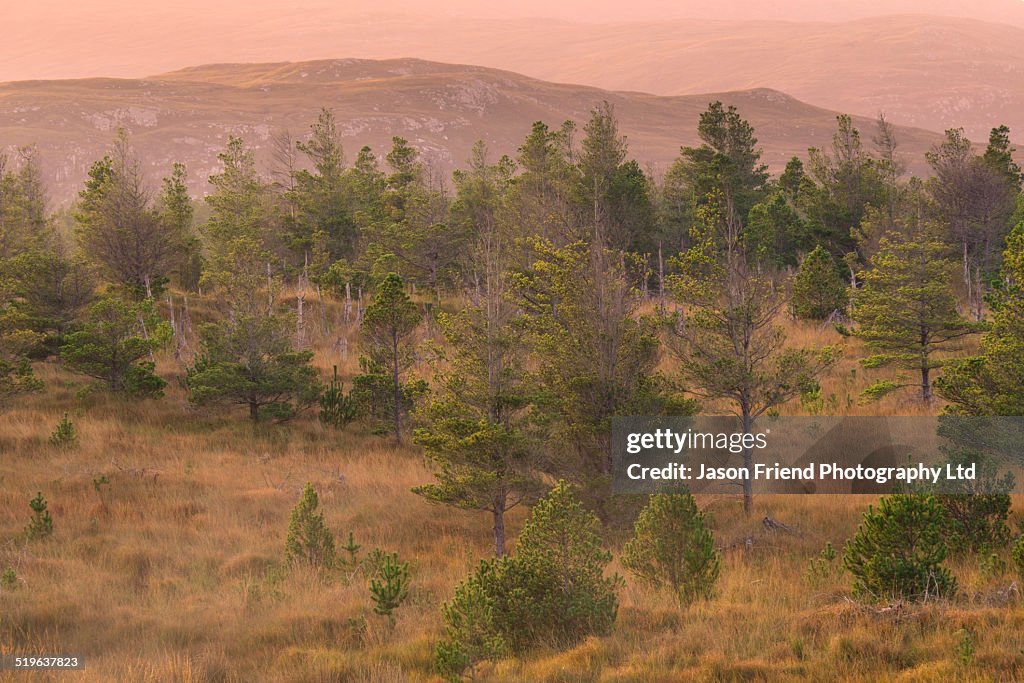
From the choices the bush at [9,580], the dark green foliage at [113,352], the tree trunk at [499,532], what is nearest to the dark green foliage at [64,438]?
the dark green foliage at [113,352]

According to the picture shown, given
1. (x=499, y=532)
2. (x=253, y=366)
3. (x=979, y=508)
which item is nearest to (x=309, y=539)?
(x=499, y=532)

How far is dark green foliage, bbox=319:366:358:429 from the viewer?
24.3 meters

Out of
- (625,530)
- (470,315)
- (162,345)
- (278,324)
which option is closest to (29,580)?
(470,315)

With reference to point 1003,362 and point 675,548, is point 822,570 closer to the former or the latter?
point 675,548

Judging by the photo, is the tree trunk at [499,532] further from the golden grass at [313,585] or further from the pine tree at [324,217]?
the pine tree at [324,217]

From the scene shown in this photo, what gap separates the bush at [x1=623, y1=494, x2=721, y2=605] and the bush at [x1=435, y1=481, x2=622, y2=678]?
58.8 inches

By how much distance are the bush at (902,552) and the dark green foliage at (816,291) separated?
83.7 ft

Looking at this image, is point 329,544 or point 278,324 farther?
point 278,324

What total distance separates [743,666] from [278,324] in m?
19.4

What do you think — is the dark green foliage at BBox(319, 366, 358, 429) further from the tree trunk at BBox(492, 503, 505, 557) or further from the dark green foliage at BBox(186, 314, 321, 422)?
the tree trunk at BBox(492, 503, 505, 557)

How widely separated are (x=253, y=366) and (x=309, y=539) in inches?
464

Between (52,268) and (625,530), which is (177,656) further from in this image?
(52,268)

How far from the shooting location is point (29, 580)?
12.2m

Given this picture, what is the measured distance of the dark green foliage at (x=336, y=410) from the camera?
24.3 metres
